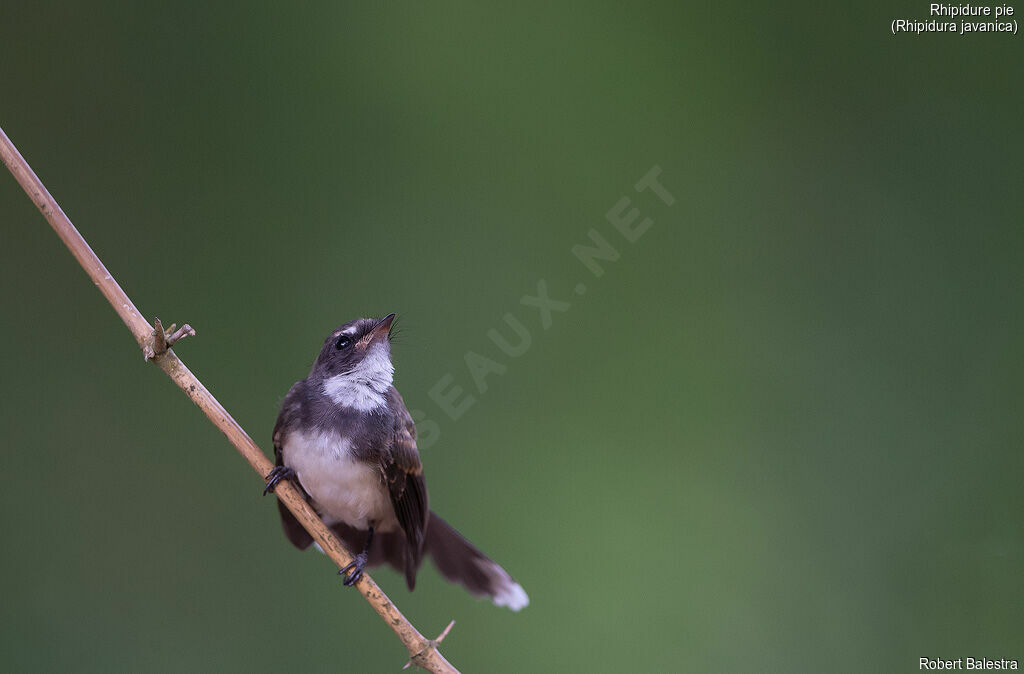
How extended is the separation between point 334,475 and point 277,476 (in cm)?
17

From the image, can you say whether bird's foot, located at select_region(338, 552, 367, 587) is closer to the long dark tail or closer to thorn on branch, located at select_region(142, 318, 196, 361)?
the long dark tail

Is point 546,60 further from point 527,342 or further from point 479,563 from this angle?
point 479,563

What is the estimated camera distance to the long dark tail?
311 cm

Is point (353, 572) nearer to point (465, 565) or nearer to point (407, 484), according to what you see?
point (407, 484)

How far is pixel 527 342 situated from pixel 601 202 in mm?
790

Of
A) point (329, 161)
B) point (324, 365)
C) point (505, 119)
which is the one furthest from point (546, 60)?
point (324, 365)

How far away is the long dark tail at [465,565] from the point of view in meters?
3.11

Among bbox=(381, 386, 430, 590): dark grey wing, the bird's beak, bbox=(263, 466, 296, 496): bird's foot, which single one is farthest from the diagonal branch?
the bird's beak

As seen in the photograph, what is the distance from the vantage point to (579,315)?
14.4 ft

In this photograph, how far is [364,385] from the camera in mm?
2809

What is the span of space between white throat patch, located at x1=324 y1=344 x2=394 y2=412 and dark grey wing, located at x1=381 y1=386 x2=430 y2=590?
0.06m

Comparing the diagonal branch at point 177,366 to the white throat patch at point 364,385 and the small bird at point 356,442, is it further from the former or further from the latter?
the white throat patch at point 364,385

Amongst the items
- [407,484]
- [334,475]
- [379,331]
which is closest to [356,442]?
[334,475]

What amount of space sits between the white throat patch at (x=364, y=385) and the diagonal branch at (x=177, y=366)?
466 mm
